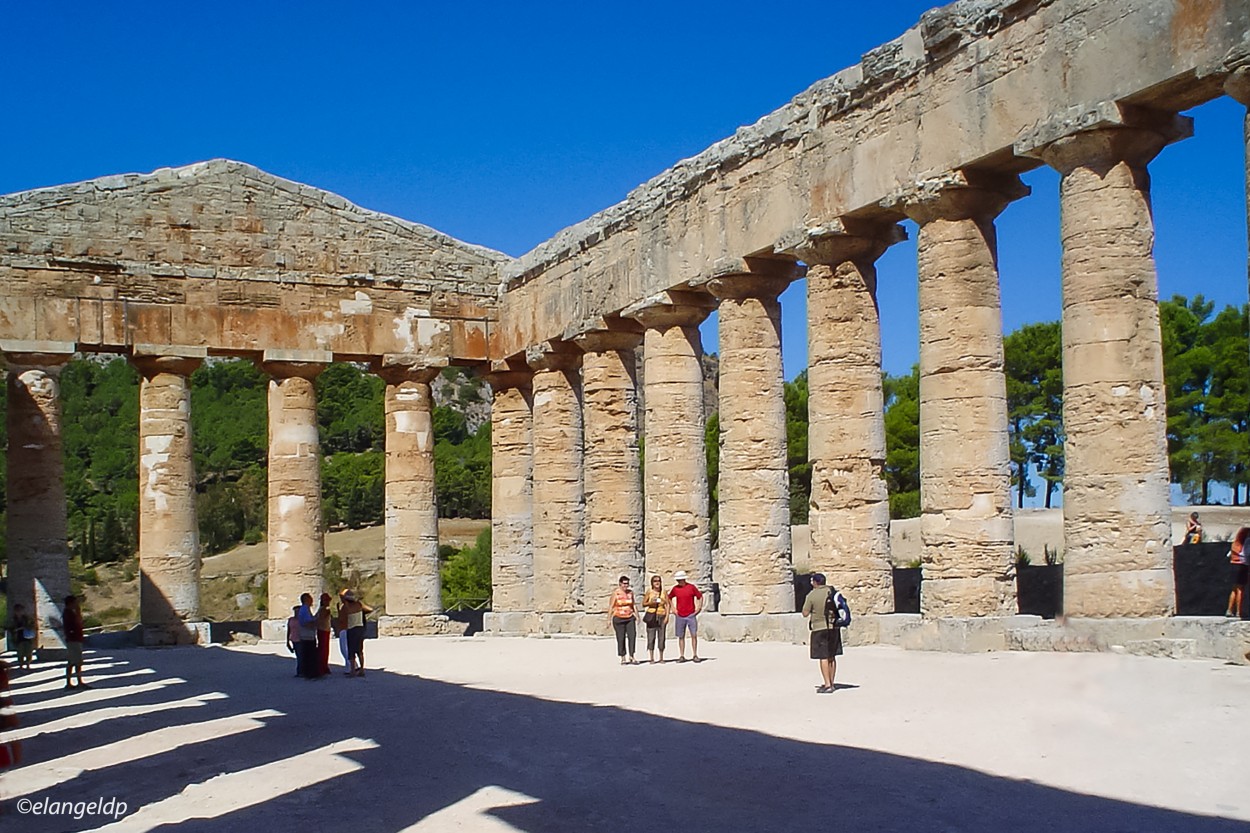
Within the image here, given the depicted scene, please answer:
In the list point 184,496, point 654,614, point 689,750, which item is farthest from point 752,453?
point 184,496

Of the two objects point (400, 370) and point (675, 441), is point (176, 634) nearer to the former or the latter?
point (400, 370)

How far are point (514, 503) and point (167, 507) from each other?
6.97 m

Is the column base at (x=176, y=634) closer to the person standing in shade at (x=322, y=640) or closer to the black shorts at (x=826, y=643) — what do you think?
the person standing in shade at (x=322, y=640)

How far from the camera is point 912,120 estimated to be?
62.0 feet

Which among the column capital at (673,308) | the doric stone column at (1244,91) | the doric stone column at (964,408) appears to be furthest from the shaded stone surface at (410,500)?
the doric stone column at (1244,91)

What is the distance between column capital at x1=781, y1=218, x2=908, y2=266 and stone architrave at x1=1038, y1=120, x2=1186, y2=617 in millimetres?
4095

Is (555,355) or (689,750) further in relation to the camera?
(555,355)

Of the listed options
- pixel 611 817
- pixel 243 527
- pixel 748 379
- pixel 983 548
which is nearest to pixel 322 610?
pixel 748 379

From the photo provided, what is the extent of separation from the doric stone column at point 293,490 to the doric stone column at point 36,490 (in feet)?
13.1

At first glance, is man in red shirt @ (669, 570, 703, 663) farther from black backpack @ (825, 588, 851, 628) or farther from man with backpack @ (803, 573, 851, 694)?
black backpack @ (825, 588, 851, 628)

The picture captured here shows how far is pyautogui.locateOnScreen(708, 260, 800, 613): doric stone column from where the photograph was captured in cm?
2225

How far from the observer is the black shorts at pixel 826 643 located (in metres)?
14.0

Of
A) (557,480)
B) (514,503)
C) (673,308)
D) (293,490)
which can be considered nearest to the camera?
(673,308)

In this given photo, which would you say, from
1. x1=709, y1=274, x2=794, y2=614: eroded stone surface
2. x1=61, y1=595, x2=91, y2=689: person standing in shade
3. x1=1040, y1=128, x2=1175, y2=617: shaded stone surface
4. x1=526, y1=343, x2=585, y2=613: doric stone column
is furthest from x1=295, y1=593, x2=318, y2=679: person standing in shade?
x1=1040, y1=128, x2=1175, y2=617: shaded stone surface
